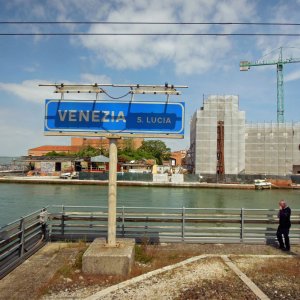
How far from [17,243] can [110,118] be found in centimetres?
373

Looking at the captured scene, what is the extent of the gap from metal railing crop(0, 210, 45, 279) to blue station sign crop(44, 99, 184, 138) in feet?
8.00

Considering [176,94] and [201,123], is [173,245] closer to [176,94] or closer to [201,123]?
[176,94]

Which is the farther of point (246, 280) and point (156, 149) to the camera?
point (156, 149)

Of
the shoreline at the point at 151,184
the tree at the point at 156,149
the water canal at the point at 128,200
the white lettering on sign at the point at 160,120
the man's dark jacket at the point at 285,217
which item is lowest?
the water canal at the point at 128,200

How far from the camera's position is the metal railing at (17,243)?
646 centimetres

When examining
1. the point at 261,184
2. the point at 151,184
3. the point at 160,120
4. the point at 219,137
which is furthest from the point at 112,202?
the point at 219,137

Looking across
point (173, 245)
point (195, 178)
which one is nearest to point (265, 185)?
point (195, 178)

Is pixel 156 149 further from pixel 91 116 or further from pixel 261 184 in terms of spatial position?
pixel 91 116

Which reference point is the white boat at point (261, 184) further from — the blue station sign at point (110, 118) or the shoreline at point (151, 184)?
the blue station sign at point (110, 118)

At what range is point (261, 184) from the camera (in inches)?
2269

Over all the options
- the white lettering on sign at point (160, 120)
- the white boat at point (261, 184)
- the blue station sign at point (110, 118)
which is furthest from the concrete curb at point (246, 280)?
the white boat at point (261, 184)

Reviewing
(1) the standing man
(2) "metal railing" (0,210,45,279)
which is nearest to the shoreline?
(1) the standing man

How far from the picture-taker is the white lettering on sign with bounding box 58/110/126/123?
7.43m

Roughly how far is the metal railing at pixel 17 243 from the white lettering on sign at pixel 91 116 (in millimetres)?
2667
